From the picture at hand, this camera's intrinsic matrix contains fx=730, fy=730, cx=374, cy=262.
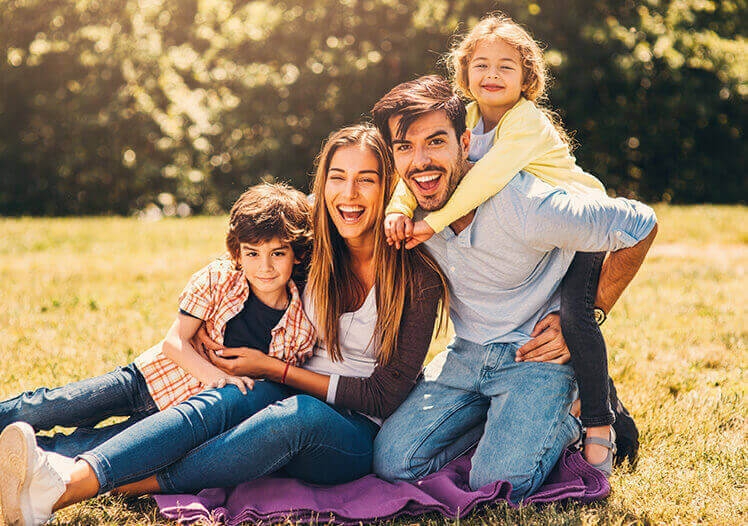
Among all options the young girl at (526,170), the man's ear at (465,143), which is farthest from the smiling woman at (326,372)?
the man's ear at (465,143)

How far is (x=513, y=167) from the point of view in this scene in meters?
3.06

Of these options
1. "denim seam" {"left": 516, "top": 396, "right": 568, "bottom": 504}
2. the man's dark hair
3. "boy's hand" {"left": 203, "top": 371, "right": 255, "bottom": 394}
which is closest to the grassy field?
"denim seam" {"left": 516, "top": 396, "right": 568, "bottom": 504}

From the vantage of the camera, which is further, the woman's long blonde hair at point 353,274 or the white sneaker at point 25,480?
the woman's long blonde hair at point 353,274

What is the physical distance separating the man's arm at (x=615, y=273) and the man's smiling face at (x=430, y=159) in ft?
2.50

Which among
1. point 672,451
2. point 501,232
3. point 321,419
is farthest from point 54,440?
point 672,451

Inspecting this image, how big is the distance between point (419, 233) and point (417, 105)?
548 mm

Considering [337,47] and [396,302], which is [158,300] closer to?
[396,302]

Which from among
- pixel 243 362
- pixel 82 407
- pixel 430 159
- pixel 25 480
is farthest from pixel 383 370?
pixel 25 480

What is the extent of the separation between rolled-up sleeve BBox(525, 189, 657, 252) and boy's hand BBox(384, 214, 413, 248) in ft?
1.60

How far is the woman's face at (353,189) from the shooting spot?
3.16 meters

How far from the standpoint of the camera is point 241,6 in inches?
557

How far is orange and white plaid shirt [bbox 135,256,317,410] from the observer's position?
3244 millimetres

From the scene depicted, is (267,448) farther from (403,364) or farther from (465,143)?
(465,143)

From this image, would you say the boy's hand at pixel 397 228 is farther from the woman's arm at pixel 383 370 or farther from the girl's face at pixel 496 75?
the girl's face at pixel 496 75
